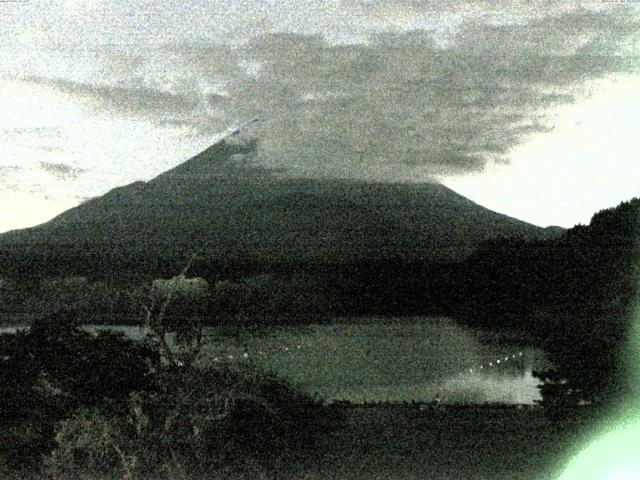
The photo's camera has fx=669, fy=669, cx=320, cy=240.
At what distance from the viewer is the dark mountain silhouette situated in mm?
4582

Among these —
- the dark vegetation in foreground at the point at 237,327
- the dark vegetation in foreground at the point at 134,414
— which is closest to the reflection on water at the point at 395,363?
the dark vegetation in foreground at the point at 237,327

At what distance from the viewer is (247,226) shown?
16.2ft

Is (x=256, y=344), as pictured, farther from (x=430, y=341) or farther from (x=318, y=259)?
(x=430, y=341)

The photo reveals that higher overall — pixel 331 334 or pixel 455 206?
pixel 455 206

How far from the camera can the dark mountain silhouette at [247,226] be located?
180 inches

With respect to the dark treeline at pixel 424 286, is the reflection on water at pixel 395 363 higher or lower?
lower

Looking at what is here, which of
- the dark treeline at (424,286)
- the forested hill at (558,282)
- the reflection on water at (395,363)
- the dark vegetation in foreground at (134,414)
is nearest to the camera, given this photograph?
the dark vegetation in foreground at (134,414)

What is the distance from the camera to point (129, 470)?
12.0ft

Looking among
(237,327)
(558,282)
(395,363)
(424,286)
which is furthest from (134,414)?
(558,282)

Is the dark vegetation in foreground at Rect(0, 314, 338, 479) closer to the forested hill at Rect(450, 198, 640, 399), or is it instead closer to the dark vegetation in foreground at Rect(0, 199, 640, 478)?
the dark vegetation in foreground at Rect(0, 199, 640, 478)

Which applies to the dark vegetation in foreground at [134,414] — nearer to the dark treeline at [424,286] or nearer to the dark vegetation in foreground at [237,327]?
the dark vegetation in foreground at [237,327]

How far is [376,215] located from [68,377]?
92.1 inches

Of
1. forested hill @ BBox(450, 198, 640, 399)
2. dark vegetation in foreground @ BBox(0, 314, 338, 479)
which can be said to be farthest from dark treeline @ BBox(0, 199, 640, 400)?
dark vegetation in foreground @ BBox(0, 314, 338, 479)

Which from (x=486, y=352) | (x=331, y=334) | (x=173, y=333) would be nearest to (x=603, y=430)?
(x=486, y=352)
